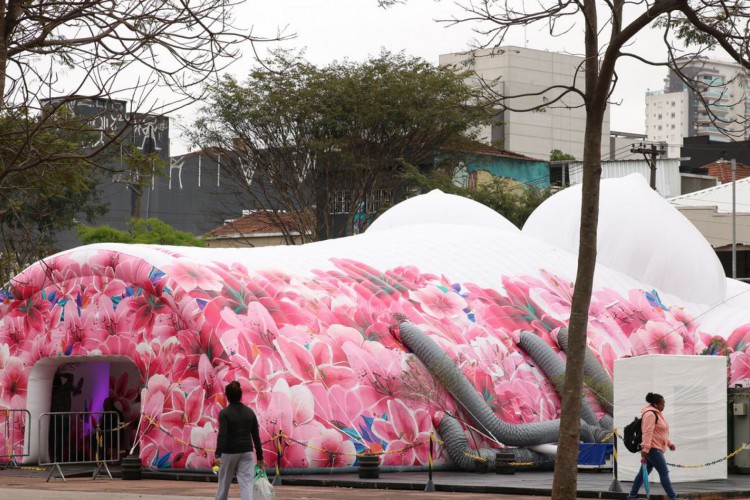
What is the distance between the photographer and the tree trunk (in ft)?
41.2

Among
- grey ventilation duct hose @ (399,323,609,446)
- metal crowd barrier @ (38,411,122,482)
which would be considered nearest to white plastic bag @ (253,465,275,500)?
grey ventilation duct hose @ (399,323,609,446)

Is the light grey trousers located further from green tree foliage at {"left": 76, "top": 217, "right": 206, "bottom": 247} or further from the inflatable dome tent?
green tree foliage at {"left": 76, "top": 217, "right": 206, "bottom": 247}

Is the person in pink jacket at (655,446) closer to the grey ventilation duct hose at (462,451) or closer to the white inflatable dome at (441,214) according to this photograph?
the grey ventilation duct hose at (462,451)

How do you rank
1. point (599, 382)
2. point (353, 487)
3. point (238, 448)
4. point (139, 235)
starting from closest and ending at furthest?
point (238, 448), point (353, 487), point (599, 382), point (139, 235)

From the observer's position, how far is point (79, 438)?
25.4 m

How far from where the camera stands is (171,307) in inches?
879

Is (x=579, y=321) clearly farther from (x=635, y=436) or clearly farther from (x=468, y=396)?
(x=468, y=396)

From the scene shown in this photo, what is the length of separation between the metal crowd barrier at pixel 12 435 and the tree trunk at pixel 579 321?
1443cm

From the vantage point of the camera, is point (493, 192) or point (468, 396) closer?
point (468, 396)

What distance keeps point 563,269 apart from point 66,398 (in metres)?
11.5

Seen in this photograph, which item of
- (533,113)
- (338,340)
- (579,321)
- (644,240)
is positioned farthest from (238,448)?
(533,113)

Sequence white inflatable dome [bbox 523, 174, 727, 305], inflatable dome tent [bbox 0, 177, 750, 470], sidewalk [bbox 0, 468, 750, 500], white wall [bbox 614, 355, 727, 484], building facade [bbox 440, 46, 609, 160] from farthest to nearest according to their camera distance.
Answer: building facade [bbox 440, 46, 609, 160]
white inflatable dome [bbox 523, 174, 727, 305]
inflatable dome tent [bbox 0, 177, 750, 470]
white wall [bbox 614, 355, 727, 484]
sidewalk [bbox 0, 468, 750, 500]

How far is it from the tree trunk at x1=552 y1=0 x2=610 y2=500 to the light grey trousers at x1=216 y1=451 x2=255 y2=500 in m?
3.57

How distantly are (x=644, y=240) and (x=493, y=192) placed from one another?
2130cm
